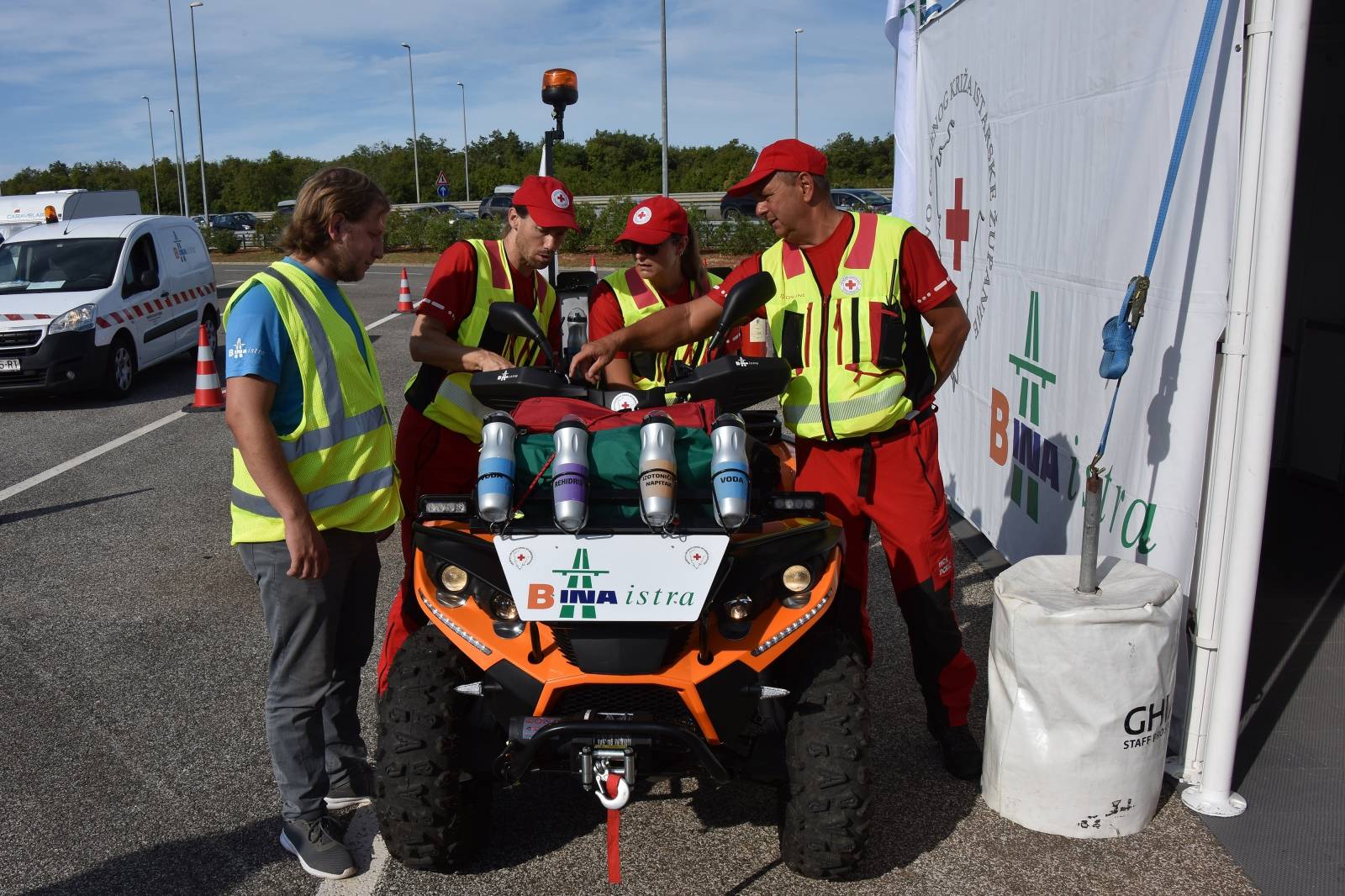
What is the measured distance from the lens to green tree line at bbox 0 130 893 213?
5219cm

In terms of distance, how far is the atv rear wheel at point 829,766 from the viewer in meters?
2.86

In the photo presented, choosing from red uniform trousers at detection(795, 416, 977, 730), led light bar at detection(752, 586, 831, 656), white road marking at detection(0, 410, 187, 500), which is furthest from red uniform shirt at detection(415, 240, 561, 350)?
white road marking at detection(0, 410, 187, 500)

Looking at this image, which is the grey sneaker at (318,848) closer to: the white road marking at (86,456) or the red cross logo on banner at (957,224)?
the red cross logo on banner at (957,224)

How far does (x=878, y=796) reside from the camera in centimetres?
353

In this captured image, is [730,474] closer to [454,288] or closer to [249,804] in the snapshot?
[454,288]

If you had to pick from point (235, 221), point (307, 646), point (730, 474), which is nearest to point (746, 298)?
point (730, 474)

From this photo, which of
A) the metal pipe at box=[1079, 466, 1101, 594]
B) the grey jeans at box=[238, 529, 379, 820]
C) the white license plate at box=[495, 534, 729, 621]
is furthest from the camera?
the metal pipe at box=[1079, 466, 1101, 594]

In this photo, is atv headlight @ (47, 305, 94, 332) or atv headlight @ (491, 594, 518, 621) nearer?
atv headlight @ (491, 594, 518, 621)

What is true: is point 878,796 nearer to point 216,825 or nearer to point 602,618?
point 602,618

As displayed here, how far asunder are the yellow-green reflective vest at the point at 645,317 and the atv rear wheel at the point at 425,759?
1426mm

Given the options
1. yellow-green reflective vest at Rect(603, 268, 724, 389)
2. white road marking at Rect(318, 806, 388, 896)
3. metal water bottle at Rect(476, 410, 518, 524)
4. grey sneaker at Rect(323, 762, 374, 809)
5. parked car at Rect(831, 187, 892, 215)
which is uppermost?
parked car at Rect(831, 187, 892, 215)

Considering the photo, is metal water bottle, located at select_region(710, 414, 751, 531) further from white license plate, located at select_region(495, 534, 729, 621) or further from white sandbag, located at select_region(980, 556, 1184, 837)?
white sandbag, located at select_region(980, 556, 1184, 837)

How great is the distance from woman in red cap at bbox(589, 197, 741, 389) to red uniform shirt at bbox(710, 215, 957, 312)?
43 centimetres

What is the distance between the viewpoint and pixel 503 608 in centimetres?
290
